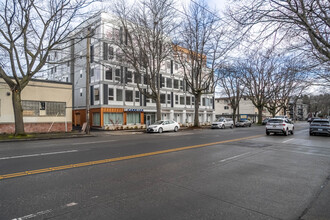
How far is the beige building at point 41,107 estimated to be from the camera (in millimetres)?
19688

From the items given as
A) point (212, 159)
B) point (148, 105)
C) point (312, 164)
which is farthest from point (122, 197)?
point (148, 105)

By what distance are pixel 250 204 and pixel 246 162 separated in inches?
150

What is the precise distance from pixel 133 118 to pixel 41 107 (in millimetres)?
14263

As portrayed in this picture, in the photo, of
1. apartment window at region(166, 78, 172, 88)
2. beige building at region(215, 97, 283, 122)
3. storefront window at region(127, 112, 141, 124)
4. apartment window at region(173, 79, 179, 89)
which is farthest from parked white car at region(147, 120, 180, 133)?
beige building at region(215, 97, 283, 122)

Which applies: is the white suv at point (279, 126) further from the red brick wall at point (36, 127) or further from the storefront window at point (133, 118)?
the red brick wall at point (36, 127)

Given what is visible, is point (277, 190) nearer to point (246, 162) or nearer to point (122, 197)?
point (246, 162)

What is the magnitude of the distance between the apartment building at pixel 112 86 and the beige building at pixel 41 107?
15.1 feet

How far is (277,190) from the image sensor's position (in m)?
4.79

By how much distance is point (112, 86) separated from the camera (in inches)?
1232

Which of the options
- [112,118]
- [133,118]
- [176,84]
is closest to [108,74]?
[112,118]

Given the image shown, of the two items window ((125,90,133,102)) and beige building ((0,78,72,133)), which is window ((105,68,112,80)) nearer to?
window ((125,90,133,102))

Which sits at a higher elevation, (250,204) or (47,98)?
(47,98)

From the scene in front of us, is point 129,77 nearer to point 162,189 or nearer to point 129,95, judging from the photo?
point 129,95

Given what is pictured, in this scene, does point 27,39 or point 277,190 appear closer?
point 277,190
